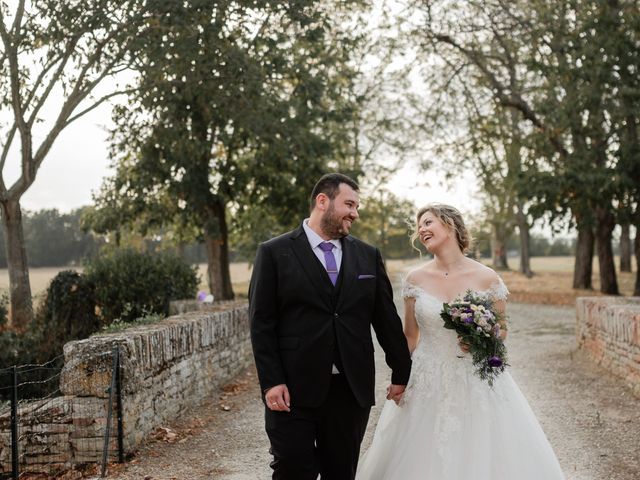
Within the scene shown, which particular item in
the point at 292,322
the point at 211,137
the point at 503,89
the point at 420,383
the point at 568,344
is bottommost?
the point at 568,344

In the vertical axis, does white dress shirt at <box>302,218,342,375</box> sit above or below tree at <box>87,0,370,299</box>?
below

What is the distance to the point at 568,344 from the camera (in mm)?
15320

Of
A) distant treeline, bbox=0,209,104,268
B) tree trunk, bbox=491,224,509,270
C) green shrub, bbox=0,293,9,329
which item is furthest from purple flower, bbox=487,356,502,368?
tree trunk, bbox=491,224,509,270

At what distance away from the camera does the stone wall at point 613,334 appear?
32.9 ft

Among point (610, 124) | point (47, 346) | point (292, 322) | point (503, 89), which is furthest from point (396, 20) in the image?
point (292, 322)

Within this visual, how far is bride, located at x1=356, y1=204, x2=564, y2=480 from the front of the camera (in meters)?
5.07

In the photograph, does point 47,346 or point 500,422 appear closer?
point 500,422

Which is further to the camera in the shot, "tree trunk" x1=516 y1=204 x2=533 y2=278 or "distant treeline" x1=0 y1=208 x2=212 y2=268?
"distant treeline" x1=0 y1=208 x2=212 y2=268

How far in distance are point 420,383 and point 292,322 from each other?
5.00ft

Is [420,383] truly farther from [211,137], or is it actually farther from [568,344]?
[211,137]

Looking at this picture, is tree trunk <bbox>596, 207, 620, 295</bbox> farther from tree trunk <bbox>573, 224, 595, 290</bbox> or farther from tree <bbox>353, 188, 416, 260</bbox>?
tree <bbox>353, 188, 416, 260</bbox>

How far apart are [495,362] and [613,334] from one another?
6.78 m

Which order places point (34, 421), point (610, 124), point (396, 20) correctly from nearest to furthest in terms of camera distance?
point (34, 421) → point (610, 124) → point (396, 20)

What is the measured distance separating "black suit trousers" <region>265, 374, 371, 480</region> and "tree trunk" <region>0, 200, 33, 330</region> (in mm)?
12851
